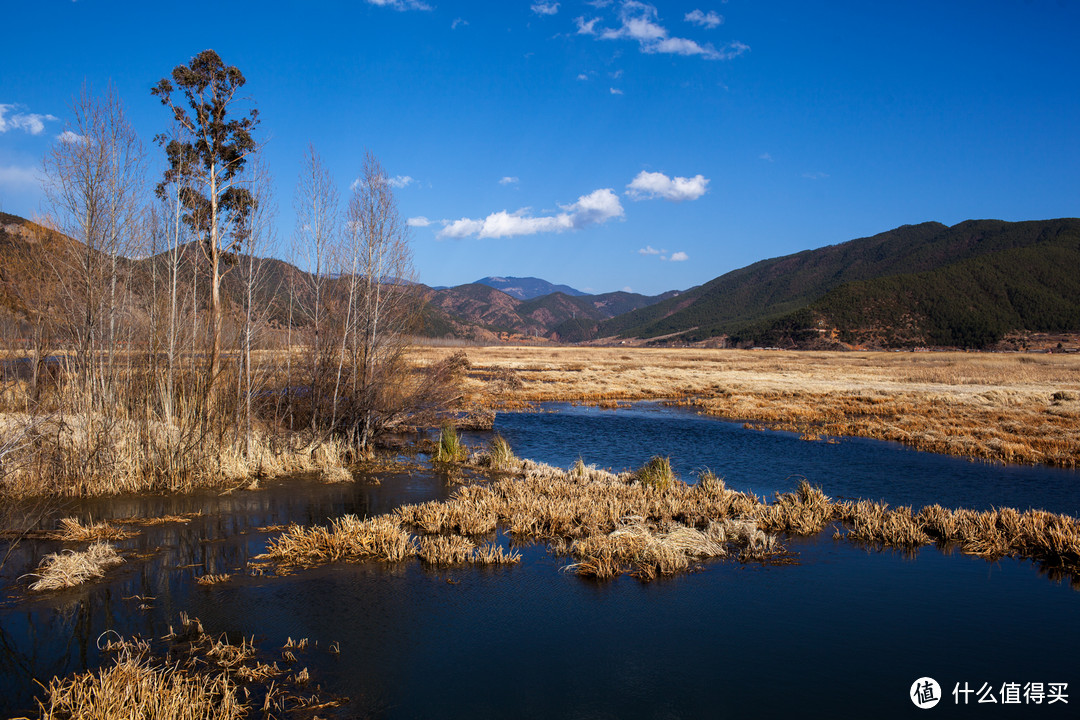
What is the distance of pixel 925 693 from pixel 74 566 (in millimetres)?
11117

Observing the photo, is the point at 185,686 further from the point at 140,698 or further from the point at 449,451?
the point at 449,451

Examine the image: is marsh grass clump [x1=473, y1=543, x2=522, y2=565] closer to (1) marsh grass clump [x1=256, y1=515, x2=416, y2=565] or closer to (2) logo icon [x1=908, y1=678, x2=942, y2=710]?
A: (1) marsh grass clump [x1=256, y1=515, x2=416, y2=565]

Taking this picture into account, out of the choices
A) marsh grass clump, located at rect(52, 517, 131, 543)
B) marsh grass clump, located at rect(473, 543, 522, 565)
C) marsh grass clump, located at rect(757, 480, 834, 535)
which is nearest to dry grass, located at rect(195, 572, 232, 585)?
marsh grass clump, located at rect(52, 517, 131, 543)

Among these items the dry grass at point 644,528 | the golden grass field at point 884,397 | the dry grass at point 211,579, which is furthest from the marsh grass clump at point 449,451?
the dry grass at point 211,579

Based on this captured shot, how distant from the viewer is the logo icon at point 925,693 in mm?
6312

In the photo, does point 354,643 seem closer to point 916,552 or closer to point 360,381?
point 916,552

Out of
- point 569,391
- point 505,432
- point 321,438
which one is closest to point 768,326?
point 569,391

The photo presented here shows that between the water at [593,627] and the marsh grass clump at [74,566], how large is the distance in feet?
0.64

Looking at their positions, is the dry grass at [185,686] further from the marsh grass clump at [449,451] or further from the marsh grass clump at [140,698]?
the marsh grass clump at [449,451]

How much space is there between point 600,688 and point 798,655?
2614 millimetres

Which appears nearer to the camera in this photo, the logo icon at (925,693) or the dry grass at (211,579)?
the logo icon at (925,693)

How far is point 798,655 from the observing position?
718cm

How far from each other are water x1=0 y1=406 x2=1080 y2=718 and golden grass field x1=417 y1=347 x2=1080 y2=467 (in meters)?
14.2

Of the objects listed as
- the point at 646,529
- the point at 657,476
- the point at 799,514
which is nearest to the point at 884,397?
the point at 657,476
